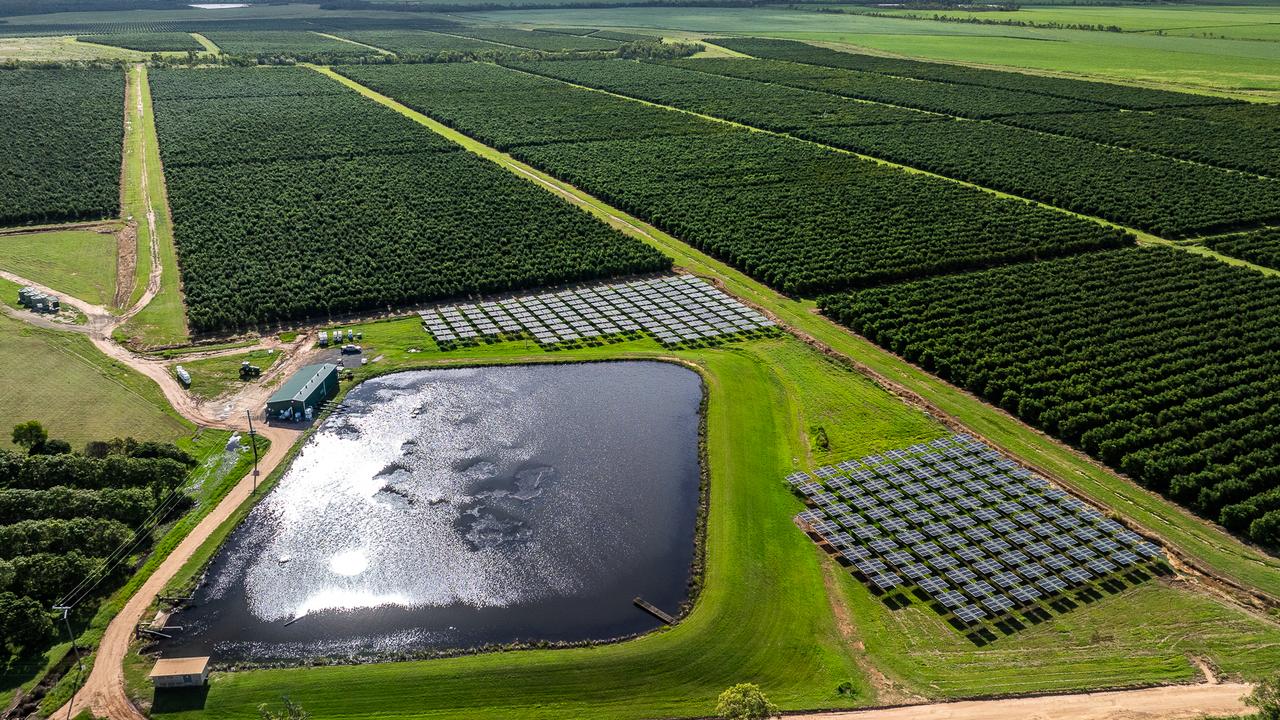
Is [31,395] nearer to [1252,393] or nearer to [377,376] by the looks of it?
[377,376]

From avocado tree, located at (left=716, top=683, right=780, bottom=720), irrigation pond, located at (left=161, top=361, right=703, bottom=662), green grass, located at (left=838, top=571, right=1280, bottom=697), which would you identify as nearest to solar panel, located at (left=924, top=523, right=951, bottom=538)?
green grass, located at (left=838, top=571, right=1280, bottom=697)

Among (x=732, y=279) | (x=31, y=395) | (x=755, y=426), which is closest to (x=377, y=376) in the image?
(x=31, y=395)

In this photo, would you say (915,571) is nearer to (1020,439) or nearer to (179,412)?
(1020,439)

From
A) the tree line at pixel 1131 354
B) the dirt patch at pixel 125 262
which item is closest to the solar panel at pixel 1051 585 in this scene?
the tree line at pixel 1131 354

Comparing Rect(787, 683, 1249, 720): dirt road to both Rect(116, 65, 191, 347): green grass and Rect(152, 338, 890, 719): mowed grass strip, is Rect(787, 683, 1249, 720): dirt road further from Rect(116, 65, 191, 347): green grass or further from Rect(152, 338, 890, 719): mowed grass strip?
Rect(116, 65, 191, 347): green grass

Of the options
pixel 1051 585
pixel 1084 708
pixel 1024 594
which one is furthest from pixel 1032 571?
pixel 1084 708

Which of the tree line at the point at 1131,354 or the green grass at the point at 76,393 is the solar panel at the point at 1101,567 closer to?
the tree line at the point at 1131,354
